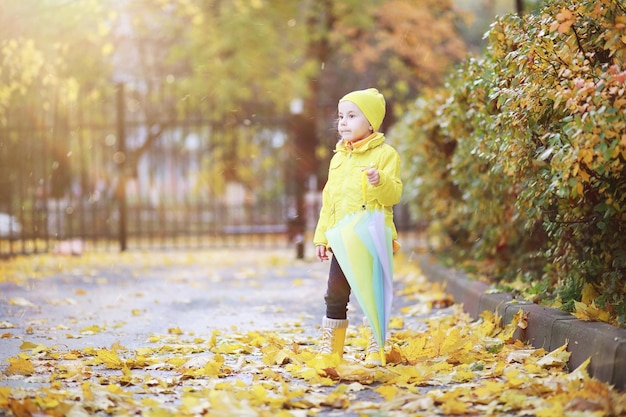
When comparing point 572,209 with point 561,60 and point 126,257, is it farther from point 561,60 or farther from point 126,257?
point 126,257

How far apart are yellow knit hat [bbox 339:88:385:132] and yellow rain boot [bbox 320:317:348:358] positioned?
1.14 m

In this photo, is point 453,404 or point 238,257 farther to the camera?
point 238,257

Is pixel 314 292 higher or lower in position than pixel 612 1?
lower

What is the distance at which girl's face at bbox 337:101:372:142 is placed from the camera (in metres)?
4.77

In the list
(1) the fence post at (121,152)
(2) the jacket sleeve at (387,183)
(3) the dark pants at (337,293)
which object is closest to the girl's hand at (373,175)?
(2) the jacket sleeve at (387,183)

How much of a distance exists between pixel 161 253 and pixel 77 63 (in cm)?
512

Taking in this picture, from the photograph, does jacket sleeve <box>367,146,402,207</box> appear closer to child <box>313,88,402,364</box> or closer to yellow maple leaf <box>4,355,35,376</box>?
child <box>313,88,402,364</box>

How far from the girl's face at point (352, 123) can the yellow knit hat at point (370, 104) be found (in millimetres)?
29

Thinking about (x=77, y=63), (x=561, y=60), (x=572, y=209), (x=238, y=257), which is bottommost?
(x=238, y=257)

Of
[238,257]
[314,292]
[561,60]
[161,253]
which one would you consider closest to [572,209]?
[561,60]

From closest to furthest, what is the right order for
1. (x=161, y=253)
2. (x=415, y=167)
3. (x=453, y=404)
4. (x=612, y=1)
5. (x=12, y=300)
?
(x=453, y=404) → (x=612, y=1) → (x=12, y=300) → (x=415, y=167) → (x=161, y=253)

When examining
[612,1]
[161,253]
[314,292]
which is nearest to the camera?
[612,1]

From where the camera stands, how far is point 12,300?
773 cm

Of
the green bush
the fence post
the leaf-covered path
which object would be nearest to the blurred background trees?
the fence post
